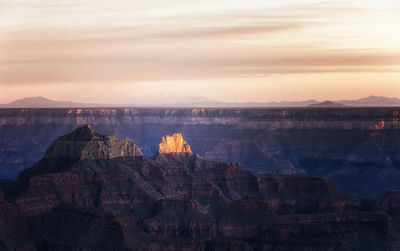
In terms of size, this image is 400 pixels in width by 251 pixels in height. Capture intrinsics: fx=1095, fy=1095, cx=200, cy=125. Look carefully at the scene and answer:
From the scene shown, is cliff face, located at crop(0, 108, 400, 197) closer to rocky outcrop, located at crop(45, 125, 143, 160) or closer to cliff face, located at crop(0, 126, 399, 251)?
cliff face, located at crop(0, 126, 399, 251)

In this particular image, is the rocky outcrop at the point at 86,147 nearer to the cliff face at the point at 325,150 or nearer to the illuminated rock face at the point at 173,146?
the illuminated rock face at the point at 173,146

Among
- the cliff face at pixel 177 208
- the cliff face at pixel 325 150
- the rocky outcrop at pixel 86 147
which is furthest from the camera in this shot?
the cliff face at pixel 325 150

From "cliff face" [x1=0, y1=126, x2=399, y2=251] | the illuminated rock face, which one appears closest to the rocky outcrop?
"cliff face" [x1=0, y1=126, x2=399, y2=251]

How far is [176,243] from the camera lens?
306ft

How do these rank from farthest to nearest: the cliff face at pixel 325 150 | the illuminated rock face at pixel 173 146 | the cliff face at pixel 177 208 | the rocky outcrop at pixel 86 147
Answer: the cliff face at pixel 325 150
the illuminated rock face at pixel 173 146
the rocky outcrop at pixel 86 147
the cliff face at pixel 177 208

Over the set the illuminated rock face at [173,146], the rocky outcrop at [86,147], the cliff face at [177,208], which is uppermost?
the rocky outcrop at [86,147]

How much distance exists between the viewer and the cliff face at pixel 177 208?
97312mm

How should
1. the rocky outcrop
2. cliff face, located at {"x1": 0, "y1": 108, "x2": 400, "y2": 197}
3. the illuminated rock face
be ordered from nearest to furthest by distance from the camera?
the rocky outcrop → the illuminated rock face → cliff face, located at {"x1": 0, "y1": 108, "x2": 400, "y2": 197}

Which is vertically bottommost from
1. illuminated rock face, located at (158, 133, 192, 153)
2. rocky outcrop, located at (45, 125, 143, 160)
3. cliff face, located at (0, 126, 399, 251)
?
cliff face, located at (0, 126, 399, 251)

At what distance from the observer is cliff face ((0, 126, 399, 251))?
3831 inches

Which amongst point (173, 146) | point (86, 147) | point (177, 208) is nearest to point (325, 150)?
point (173, 146)

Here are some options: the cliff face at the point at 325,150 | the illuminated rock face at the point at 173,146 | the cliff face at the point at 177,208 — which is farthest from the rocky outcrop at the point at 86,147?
the cliff face at the point at 325,150

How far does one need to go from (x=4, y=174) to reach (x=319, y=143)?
5483cm

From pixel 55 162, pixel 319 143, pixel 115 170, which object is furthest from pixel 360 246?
pixel 319 143
